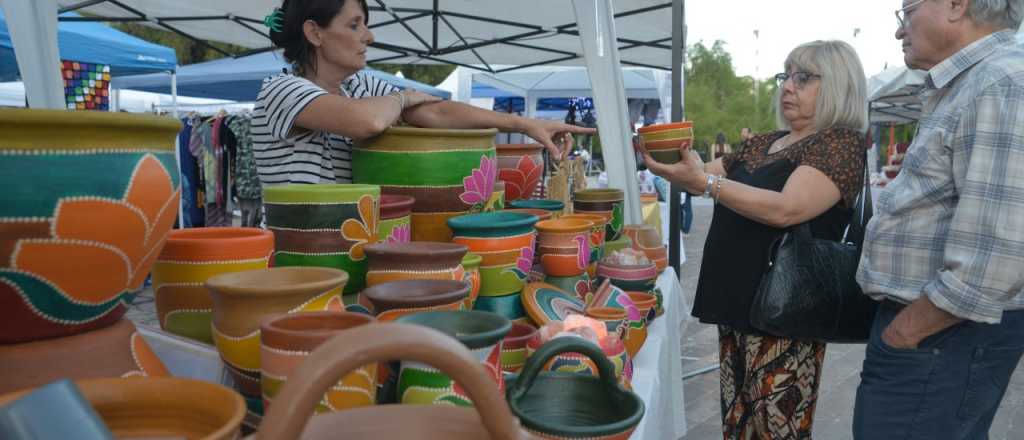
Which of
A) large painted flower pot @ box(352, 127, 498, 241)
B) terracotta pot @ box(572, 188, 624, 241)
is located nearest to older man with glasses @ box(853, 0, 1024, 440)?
terracotta pot @ box(572, 188, 624, 241)

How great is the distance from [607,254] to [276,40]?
3.61ft

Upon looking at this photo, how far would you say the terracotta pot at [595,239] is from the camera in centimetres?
191

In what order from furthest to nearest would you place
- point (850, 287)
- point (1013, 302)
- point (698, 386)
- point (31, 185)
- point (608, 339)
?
point (698, 386) < point (850, 287) < point (1013, 302) < point (608, 339) < point (31, 185)

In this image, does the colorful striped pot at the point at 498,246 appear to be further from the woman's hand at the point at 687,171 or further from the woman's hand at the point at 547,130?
the woman's hand at the point at 687,171

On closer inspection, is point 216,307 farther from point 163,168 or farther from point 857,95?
point 857,95


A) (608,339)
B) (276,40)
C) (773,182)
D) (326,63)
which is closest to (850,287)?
(773,182)

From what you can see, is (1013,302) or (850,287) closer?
(1013,302)

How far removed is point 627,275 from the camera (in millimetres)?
1950

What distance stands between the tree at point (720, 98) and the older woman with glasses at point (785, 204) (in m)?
38.8

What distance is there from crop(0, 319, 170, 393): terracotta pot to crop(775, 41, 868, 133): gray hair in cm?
198

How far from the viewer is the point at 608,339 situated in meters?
1.27

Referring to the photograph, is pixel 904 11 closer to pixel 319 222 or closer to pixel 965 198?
pixel 965 198

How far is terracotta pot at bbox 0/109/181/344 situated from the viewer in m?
0.61

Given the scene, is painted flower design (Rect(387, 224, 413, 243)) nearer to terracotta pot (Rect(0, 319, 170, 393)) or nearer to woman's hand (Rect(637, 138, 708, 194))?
terracotta pot (Rect(0, 319, 170, 393))
